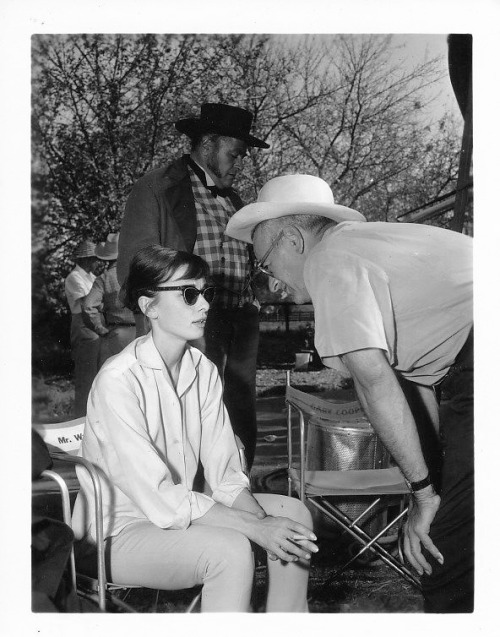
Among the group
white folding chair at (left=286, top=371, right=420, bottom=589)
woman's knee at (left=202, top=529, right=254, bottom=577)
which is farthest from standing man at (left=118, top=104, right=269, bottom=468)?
woman's knee at (left=202, top=529, right=254, bottom=577)

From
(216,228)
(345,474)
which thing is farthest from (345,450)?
(216,228)

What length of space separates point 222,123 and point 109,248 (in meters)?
0.60

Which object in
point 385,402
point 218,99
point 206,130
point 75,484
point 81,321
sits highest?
point 218,99

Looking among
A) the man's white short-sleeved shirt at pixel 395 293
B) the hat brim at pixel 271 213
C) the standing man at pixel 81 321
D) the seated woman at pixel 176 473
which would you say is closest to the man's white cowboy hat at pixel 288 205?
the hat brim at pixel 271 213

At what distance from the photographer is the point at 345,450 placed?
291cm

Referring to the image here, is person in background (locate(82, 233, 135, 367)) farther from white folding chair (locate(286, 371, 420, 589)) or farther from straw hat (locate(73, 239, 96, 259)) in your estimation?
white folding chair (locate(286, 371, 420, 589))

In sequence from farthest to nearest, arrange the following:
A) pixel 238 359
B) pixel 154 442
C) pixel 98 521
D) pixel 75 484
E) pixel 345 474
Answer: pixel 345 474 → pixel 238 359 → pixel 75 484 → pixel 154 442 → pixel 98 521

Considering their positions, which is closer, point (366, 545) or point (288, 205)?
point (288, 205)

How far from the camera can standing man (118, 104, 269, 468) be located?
250cm

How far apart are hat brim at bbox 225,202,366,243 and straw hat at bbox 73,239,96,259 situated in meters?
0.47

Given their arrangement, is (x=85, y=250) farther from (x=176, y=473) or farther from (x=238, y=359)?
(x=176, y=473)

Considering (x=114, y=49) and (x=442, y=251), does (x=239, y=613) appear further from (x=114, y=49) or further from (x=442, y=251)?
(x=114, y=49)
